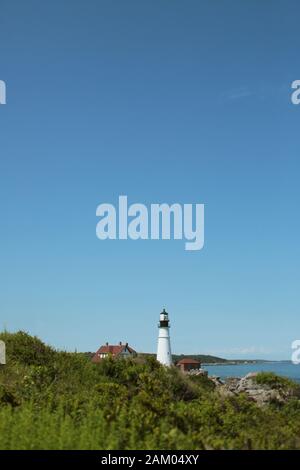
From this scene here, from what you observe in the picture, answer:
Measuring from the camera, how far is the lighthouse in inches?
2343

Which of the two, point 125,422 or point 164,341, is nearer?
point 125,422

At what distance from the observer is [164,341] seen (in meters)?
60.4

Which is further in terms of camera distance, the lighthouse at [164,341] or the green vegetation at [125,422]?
the lighthouse at [164,341]

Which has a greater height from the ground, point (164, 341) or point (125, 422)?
point (125, 422)

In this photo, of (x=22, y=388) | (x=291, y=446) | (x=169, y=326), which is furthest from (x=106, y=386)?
(x=169, y=326)

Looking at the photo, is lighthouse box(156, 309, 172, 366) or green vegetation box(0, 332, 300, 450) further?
lighthouse box(156, 309, 172, 366)

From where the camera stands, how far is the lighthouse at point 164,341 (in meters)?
59.5

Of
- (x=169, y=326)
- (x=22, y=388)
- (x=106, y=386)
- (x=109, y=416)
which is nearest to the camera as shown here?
(x=109, y=416)
